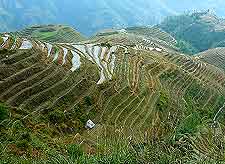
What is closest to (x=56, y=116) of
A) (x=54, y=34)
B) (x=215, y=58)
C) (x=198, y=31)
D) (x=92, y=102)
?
(x=92, y=102)

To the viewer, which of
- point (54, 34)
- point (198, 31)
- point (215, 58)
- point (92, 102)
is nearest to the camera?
point (92, 102)

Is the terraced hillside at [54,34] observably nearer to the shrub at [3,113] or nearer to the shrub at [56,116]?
the shrub at [56,116]

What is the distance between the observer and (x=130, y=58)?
52.3 m

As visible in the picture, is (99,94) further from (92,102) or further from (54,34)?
(54,34)

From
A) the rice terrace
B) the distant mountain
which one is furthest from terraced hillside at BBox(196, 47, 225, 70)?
the rice terrace

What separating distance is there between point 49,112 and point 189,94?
2405cm

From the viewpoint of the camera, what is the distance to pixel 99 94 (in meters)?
35.2

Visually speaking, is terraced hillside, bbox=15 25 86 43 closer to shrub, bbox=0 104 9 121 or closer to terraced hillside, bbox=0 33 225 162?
terraced hillside, bbox=0 33 225 162

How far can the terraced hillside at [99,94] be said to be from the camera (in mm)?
28125

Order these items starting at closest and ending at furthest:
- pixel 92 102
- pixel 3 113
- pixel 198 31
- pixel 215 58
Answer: pixel 3 113 < pixel 92 102 < pixel 215 58 < pixel 198 31

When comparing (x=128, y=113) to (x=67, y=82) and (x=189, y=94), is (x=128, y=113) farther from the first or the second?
(x=189, y=94)

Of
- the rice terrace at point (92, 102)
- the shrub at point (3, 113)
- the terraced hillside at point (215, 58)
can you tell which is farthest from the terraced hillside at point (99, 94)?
the terraced hillside at point (215, 58)

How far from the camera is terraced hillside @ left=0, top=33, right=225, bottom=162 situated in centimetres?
2812

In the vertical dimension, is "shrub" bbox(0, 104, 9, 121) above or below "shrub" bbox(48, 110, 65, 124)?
above
